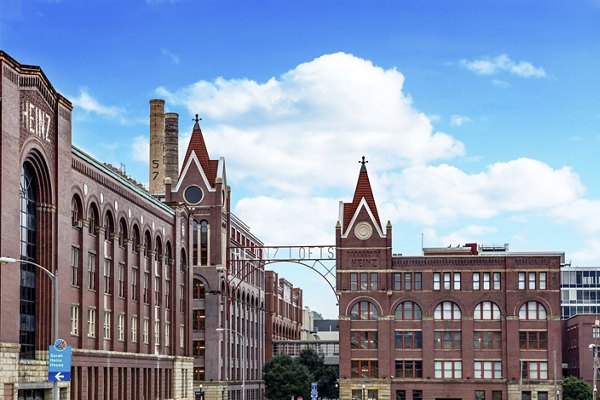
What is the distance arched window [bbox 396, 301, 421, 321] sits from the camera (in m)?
120

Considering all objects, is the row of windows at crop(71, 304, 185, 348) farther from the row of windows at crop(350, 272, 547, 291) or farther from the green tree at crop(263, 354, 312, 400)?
the green tree at crop(263, 354, 312, 400)

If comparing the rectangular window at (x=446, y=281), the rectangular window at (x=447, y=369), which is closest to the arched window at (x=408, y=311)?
the rectangular window at (x=446, y=281)

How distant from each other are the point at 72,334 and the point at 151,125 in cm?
7438

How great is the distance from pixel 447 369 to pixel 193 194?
3475cm

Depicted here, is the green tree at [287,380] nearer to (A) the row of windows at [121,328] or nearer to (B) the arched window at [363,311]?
(B) the arched window at [363,311]

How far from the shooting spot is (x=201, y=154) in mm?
123250

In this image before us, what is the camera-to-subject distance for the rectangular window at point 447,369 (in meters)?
118

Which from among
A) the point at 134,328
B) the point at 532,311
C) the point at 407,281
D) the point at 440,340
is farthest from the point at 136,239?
the point at 532,311

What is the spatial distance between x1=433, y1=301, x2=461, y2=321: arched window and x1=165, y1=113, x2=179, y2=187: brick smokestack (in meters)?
40.2

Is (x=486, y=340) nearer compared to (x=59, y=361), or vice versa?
(x=59, y=361)

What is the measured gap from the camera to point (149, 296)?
90.9 m

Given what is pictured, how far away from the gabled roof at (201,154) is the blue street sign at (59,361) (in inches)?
3097

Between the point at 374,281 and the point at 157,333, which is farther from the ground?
the point at 374,281

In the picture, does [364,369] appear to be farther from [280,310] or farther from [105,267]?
[280,310]
